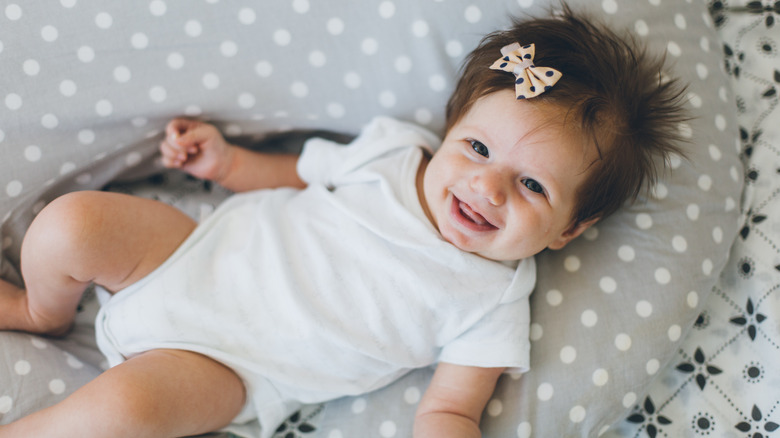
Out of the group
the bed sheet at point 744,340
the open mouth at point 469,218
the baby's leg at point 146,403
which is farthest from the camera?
the bed sheet at point 744,340

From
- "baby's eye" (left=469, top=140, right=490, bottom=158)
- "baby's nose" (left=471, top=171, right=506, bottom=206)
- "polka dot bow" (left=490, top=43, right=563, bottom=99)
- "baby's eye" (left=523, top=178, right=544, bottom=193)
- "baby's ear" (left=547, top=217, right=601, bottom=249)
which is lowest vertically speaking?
"baby's ear" (left=547, top=217, right=601, bottom=249)

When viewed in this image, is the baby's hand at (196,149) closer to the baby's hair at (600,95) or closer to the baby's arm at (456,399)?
the baby's hair at (600,95)

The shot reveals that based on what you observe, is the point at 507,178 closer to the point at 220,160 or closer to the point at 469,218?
the point at 469,218

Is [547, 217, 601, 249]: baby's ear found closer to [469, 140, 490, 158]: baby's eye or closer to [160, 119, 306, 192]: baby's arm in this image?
[469, 140, 490, 158]: baby's eye

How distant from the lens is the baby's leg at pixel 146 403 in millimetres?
897

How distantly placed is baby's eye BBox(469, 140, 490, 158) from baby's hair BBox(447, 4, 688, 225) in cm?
8

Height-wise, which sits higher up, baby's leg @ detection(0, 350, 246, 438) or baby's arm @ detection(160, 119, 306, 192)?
baby's arm @ detection(160, 119, 306, 192)

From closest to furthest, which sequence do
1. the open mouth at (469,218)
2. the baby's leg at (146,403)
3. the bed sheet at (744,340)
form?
1. the baby's leg at (146,403)
2. the open mouth at (469,218)
3. the bed sheet at (744,340)

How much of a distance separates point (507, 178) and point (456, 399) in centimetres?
43

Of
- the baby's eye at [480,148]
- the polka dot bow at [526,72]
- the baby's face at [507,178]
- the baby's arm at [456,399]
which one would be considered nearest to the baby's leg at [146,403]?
the baby's arm at [456,399]

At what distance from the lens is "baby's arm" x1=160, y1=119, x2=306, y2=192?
119 centimetres

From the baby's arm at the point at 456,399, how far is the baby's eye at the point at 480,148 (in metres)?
0.40

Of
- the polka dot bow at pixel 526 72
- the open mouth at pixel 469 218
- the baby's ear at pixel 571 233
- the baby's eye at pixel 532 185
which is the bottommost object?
the baby's ear at pixel 571 233

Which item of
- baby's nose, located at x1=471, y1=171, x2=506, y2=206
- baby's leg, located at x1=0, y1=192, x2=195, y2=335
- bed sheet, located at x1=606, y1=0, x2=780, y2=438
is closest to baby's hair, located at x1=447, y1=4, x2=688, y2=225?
baby's nose, located at x1=471, y1=171, x2=506, y2=206
